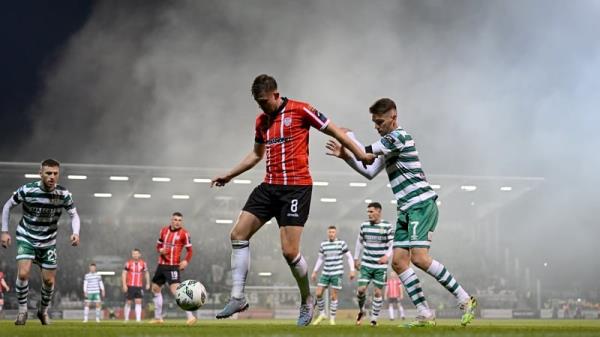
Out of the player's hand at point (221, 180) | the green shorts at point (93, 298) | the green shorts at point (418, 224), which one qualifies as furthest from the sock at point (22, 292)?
the green shorts at point (93, 298)

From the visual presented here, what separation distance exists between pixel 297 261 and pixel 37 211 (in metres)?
4.27

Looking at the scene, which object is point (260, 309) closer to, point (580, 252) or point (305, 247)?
point (305, 247)

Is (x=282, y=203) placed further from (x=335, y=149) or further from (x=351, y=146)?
(x=351, y=146)

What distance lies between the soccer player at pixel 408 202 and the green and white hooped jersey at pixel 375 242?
751cm

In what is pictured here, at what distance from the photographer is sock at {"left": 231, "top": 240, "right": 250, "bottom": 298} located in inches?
352

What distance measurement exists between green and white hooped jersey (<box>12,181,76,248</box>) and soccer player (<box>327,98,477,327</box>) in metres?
4.73

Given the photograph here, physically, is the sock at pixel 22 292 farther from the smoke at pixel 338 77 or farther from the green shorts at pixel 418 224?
the smoke at pixel 338 77

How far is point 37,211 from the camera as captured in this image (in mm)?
11312

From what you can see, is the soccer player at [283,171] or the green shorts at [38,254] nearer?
the soccer player at [283,171]

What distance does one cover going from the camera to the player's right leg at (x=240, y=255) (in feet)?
28.9

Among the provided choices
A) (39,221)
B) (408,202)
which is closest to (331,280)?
(39,221)

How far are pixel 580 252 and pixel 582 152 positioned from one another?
418 inches

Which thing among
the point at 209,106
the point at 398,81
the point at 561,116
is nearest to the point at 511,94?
the point at 561,116

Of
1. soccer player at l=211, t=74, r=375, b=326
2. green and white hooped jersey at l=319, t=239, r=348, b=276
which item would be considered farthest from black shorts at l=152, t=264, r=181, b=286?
soccer player at l=211, t=74, r=375, b=326
